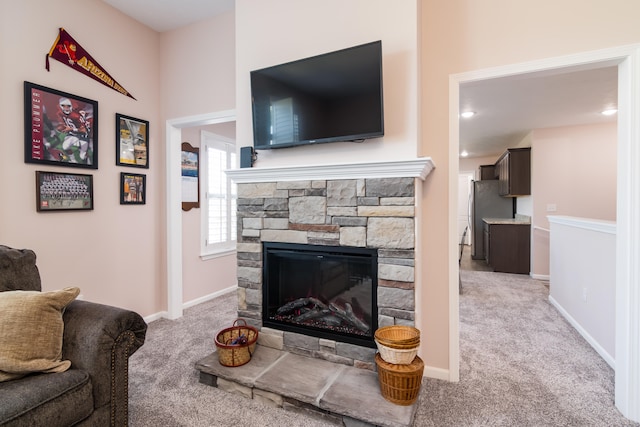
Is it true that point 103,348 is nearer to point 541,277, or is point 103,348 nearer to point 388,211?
point 388,211

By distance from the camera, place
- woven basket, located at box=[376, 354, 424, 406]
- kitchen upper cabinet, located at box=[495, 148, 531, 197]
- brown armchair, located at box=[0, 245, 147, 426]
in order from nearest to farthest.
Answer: brown armchair, located at box=[0, 245, 147, 426]
woven basket, located at box=[376, 354, 424, 406]
kitchen upper cabinet, located at box=[495, 148, 531, 197]

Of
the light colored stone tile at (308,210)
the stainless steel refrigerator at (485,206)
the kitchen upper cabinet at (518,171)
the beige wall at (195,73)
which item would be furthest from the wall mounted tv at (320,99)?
the stainless steel refrigerator at (485,206)

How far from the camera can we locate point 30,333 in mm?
1373

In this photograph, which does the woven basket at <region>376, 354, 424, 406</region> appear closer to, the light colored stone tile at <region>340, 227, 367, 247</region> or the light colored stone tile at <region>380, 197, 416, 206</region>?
the light colored stone tile at <region>340, 227, 367, 247</region>

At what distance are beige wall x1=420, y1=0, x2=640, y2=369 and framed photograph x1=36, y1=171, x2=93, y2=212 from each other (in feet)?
9.21

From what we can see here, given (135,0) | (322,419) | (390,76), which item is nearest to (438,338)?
(322,419)

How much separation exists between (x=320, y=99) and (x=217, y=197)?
8.47 feet

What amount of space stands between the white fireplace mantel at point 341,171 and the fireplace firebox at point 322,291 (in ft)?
1.67

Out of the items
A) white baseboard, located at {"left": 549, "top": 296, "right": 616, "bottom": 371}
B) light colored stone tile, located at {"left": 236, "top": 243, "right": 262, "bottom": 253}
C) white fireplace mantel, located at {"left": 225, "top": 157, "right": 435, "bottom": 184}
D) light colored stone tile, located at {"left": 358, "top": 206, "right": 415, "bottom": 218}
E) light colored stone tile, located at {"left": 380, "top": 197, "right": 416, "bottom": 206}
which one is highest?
white fireplace mantel, located at {"left": 225, "top": 157, "right": 435, "bottom": 184}

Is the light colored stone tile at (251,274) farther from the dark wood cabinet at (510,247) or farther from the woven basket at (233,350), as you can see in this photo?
the dark wood cabinet at (510,247)

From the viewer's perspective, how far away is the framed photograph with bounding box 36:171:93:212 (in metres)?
2.40

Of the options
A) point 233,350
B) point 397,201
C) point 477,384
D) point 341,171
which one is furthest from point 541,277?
point 233,350

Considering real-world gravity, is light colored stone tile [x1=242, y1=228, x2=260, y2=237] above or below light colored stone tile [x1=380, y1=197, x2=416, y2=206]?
below

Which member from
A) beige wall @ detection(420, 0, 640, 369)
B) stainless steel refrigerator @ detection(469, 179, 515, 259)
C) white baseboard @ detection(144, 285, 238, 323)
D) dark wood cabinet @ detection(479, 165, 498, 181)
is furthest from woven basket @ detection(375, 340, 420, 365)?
dark wood cabinet @ detection(479, 165, 498, 181)
